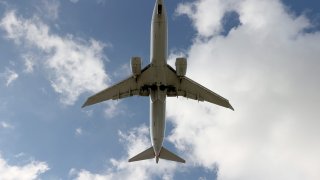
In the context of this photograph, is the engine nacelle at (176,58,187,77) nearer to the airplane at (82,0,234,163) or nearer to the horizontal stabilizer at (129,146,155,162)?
the airplane at (82,0,234,163)

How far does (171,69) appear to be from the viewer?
53.8 metres

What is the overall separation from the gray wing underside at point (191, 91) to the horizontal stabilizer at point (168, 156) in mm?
8081

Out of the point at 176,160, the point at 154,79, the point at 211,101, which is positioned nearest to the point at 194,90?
the point at 211,101

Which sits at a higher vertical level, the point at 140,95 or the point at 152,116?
the point at 140,95

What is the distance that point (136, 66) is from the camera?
51.8 meters

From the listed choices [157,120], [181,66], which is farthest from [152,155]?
[181,66]

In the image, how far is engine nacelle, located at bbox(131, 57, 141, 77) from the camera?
168 feet

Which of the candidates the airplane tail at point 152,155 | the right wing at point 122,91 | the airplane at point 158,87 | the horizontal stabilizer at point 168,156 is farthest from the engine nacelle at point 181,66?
the horizontal stabilizer at point 168,156

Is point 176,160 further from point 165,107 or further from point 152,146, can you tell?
point 165,107

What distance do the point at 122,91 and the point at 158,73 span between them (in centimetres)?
725

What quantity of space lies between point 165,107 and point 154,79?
373cm

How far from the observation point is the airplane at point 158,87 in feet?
162

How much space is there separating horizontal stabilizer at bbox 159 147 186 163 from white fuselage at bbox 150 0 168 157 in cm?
193

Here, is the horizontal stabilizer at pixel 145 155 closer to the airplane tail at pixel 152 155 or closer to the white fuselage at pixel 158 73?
the airplane tail at pixel 152 155
